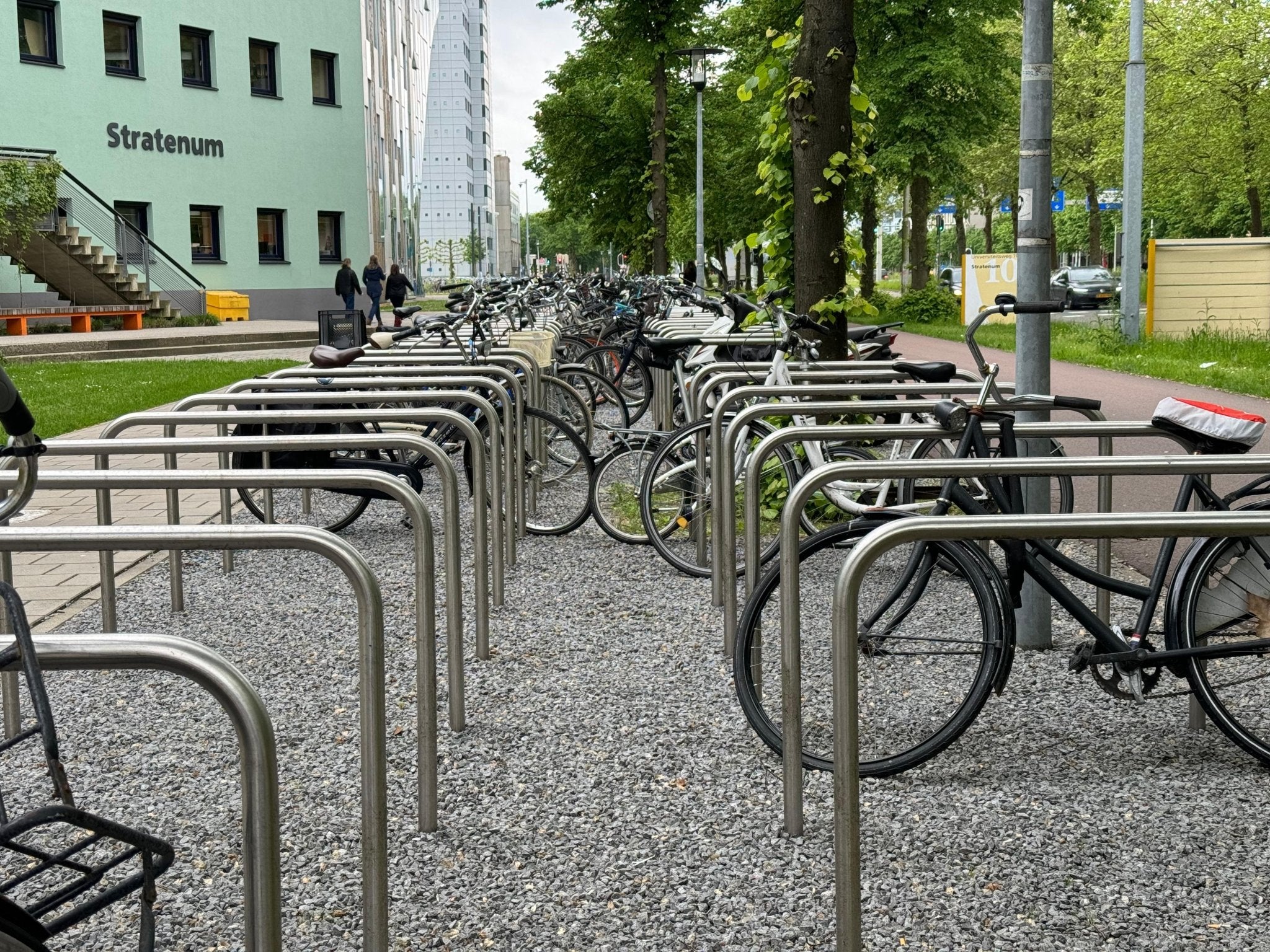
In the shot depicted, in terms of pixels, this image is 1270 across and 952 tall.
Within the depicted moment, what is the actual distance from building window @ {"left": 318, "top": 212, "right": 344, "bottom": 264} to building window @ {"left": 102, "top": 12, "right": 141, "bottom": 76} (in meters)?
6.38

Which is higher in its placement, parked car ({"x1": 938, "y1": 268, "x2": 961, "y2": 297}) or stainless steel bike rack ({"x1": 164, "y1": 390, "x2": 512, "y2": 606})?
parked car ({"x1": 938, "y1": 268, "x2": 961, "y2": 297})

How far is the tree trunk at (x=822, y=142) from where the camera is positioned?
318 inches

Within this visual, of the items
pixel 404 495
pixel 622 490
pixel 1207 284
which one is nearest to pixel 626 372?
pixel 622 490

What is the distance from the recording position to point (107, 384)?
16375 mm

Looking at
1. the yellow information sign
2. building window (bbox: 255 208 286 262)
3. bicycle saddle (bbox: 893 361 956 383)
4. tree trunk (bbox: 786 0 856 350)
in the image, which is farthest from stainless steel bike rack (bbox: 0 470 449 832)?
building window (bbox: 255 208 286 262)

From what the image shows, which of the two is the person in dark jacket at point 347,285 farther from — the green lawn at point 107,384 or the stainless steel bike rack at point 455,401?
the stainless steel bike rack at point 455,401

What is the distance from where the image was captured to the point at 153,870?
2082mm

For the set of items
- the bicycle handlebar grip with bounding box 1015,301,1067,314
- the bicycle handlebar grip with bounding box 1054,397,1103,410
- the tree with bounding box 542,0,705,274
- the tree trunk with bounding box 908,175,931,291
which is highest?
the tree with bounding box 542,0,705,274

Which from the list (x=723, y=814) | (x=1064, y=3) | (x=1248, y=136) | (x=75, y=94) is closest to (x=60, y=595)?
(x=723, y=814)

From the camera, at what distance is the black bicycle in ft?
12.9

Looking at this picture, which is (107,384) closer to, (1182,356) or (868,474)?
(1182,356)

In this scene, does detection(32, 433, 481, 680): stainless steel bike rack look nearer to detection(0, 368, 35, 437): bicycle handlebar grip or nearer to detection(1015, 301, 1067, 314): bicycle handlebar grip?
detection(0, 368, 35, 437): bicycle handlebar grip

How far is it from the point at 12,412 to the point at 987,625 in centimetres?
269

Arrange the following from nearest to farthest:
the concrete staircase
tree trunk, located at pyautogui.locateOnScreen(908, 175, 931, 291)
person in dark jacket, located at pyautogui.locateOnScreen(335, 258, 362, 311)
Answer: the concrete staircase < person in dark jacket, located at pyautogui.locateOnScreen(335, 258, 362, 311) < tree trunk, located at pyautogui.locateOnScreen(908, 175, 931, 291)
